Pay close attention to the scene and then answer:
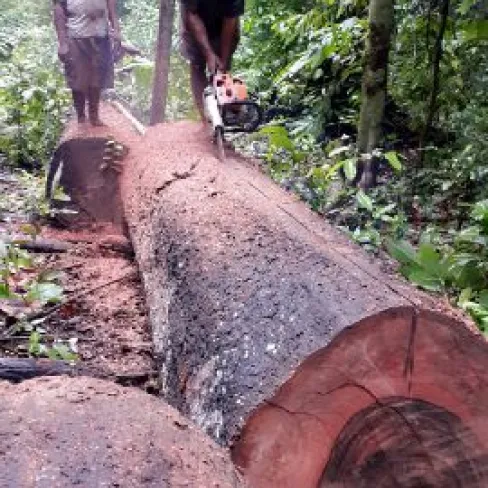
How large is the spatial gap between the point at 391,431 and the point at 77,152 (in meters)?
4.67

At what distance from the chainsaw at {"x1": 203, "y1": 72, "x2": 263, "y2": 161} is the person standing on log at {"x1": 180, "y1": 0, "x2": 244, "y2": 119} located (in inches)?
11.4

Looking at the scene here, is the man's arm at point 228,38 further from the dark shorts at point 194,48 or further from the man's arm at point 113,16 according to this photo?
the man's arm at point 113,16

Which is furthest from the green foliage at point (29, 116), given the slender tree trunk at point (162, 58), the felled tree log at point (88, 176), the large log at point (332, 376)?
the large log at point (332, 376)

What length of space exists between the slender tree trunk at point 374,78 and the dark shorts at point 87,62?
99.5 inches

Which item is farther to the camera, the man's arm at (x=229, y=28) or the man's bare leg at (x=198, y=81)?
the man's bare leg at (x=198, y=81)

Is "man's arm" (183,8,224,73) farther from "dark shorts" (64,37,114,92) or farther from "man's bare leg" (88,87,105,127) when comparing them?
"man's bare leg" (88,87,105,127)

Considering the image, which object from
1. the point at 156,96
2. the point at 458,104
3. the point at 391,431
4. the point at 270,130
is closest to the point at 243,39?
the point at 156,96

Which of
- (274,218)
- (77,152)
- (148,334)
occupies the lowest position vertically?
(148,334)

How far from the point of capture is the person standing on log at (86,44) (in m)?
6.81

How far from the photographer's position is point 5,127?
27.5 ft

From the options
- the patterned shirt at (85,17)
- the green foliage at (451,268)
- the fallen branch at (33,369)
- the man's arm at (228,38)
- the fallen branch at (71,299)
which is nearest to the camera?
the fallen branch at (33,369)

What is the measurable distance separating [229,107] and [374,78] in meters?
1.37

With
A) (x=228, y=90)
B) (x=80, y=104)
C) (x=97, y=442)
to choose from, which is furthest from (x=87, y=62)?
(x=97, y=442)

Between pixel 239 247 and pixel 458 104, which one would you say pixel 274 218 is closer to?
pixel 239 247
